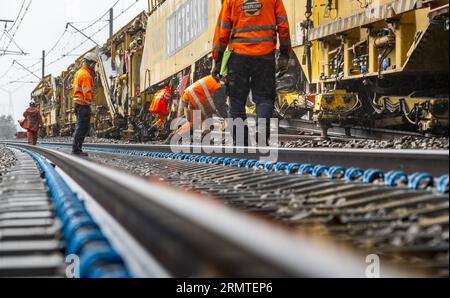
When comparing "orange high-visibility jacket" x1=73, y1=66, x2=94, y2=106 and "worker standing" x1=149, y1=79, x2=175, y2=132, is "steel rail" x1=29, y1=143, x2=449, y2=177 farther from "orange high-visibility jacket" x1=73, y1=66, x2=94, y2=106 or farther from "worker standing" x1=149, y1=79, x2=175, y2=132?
"worker standing" x1=149, y1=79, x2=175, y2=132

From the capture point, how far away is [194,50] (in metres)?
13.1

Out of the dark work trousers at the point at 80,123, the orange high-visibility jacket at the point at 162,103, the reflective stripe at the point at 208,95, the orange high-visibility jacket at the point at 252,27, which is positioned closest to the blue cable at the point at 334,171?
the orange high-visibility jacket at the point at 252,27

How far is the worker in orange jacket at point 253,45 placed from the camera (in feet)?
21.3

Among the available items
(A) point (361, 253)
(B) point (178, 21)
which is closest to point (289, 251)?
(A) point (361, 253)

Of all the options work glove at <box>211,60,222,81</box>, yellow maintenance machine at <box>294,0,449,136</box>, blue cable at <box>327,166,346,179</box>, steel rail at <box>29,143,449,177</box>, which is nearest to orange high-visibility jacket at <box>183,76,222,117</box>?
yellow maintenance machine at <box>294,0,449,136</box>

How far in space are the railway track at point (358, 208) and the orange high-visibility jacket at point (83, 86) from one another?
514 cm

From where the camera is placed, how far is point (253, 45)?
660 cm

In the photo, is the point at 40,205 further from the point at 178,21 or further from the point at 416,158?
the point at 178,21

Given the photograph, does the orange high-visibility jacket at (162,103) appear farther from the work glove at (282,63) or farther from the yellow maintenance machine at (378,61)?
the work glove at (282,63)

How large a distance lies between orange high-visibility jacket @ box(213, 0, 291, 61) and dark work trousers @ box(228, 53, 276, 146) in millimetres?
104

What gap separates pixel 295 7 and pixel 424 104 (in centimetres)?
329

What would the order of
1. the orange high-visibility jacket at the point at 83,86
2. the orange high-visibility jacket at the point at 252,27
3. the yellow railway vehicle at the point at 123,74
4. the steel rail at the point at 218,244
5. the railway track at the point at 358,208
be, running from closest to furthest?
the steel rail at the point at 218,244 < the railway track at the point at 358,208 < the orange high-visibility jacket at the point at 252,27 < the orange high-visibility jacket at the point at 83,86 < the yellow railway vehicle at the point at 123,74

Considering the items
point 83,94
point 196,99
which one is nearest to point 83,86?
point 83,94

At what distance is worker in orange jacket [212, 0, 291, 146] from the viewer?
21.3 feet
